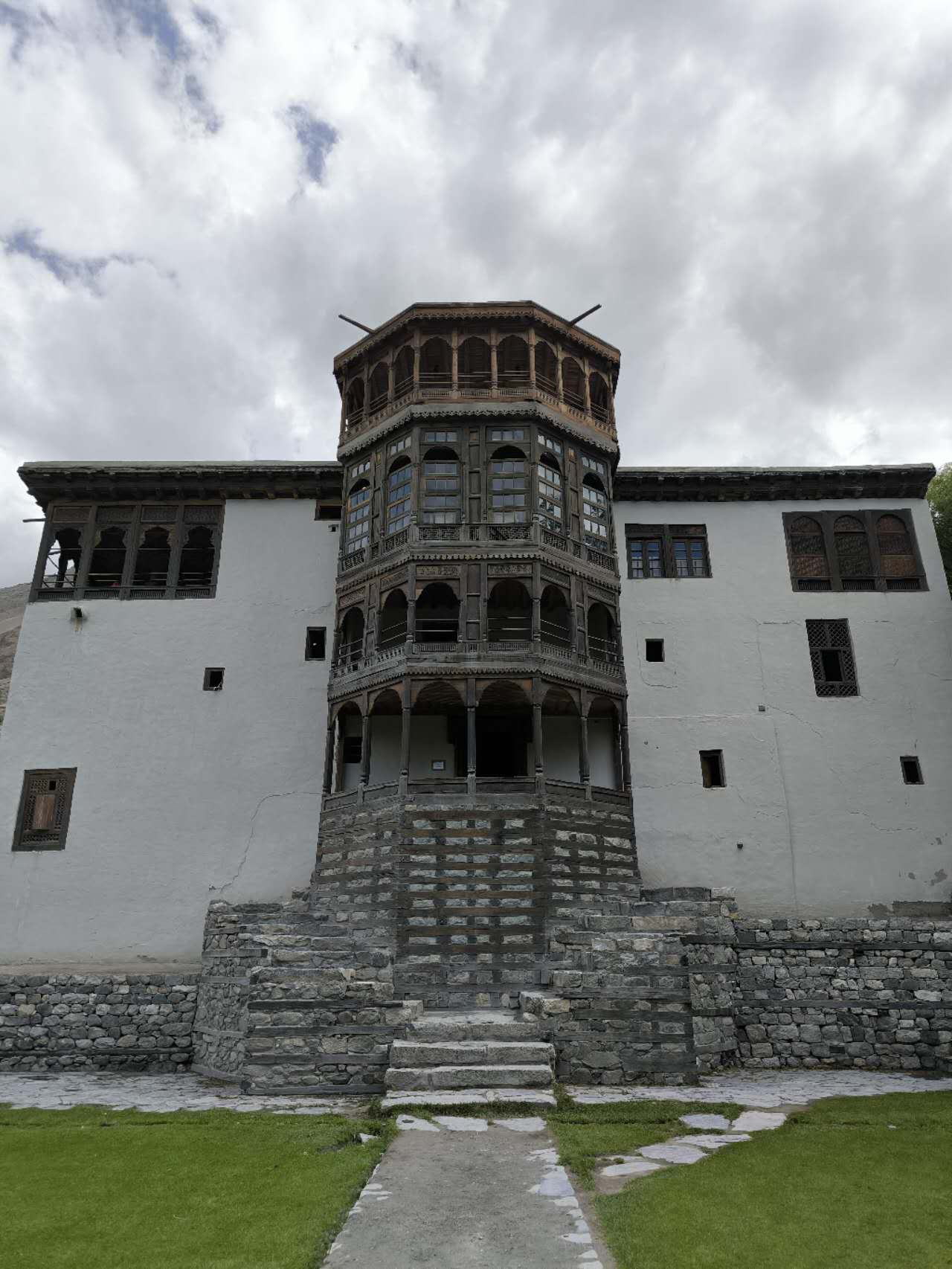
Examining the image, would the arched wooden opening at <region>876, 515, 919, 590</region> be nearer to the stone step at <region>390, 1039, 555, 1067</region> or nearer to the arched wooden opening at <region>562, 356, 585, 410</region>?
the arched wooden opening at <region>562, 356, 585, 410</region>

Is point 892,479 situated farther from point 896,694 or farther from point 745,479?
point 896,694

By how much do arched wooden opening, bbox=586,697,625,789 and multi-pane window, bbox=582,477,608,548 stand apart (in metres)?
4.36

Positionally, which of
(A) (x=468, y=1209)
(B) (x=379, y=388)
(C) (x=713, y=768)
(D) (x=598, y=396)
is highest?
(B) (x=379, y=388)

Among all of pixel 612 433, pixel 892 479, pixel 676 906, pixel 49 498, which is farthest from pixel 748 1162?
pixel 49 498

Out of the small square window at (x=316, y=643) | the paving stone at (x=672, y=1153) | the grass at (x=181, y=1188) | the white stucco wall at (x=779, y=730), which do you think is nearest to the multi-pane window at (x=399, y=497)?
the small square window at (x=316, y=643)

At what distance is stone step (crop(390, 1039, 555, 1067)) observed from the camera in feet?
39.1

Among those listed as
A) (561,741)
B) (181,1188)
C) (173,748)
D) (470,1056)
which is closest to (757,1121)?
(470,1056)

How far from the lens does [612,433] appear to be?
77.8 feet

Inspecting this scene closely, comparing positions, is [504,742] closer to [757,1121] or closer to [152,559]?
[152,559]

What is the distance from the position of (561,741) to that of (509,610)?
356 cm

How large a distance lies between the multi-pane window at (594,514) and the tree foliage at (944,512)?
38.0 ft

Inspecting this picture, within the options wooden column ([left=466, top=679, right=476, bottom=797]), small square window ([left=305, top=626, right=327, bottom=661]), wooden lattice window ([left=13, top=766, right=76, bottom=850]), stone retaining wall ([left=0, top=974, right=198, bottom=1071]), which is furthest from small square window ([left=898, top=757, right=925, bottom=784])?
wooden lattice window ([left=13, top=766, right=76, bottom=850])

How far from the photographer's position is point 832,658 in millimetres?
23578

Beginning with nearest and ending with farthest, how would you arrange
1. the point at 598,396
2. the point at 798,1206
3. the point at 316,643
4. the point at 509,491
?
the point at 798,1206, the point at 509,491, the point at 316,643, the point at 598,396
